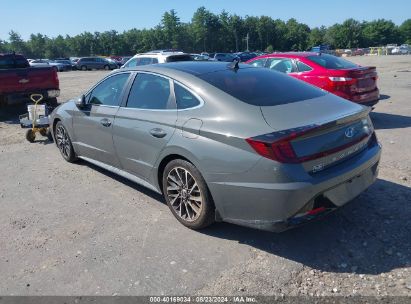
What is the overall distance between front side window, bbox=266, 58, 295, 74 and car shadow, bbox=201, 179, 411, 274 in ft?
17.2

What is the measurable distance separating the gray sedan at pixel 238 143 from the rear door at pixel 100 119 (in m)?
0.03

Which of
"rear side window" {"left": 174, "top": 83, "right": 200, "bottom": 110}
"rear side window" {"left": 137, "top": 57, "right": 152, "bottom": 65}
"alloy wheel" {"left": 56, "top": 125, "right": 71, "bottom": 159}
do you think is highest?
"rear side window" {"left": 137, "top": 57, "right": 152, "bottom": 65}

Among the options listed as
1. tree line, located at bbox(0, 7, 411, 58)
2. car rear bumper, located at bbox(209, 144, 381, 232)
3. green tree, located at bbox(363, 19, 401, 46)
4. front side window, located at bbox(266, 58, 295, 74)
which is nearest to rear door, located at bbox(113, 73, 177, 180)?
car rear bumper, located at bbox(209, 144, 381, 232)

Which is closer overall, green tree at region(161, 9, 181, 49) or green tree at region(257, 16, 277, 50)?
green tree at region(161, 9, 181, 49)

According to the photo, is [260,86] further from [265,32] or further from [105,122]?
[265,32]

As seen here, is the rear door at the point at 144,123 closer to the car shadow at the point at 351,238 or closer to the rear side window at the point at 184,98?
the rear side window at the point at 184,98

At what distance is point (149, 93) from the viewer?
14.5 feet

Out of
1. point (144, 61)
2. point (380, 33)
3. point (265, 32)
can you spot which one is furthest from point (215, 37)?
point (144, 61)

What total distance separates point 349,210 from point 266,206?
1448mm

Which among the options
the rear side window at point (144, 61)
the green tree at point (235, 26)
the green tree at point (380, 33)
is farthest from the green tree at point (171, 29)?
the rear side window at point (144, 61)

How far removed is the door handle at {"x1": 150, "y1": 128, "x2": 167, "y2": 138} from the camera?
3976mm

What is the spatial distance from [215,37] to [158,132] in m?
115

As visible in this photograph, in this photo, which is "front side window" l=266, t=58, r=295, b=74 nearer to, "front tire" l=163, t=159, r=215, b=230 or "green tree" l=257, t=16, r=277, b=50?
"front tire" l=163, t=159, r=215, b=230

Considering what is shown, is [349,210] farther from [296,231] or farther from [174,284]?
[174,284]
